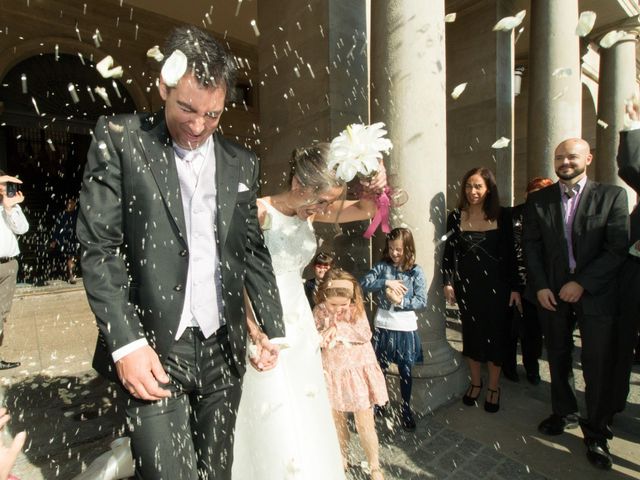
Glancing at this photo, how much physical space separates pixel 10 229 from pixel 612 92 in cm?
1382

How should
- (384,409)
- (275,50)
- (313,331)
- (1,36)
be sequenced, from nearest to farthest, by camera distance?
(313,331)
(384,409)
(275,50)
(1,36)

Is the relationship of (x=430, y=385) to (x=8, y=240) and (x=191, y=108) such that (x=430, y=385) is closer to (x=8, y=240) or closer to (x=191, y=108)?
(x=191, y=108)

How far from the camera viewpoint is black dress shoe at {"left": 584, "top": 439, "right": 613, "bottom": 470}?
2.88m

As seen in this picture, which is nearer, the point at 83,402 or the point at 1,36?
the point at 83,402

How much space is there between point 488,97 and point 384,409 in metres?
5.93

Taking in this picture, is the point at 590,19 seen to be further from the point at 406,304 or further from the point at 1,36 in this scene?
the point at 1,36

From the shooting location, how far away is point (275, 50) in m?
5.11

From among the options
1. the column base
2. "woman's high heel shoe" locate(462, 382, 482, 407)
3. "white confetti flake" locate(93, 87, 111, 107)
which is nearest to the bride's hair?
the column base

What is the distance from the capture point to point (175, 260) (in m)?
1.61

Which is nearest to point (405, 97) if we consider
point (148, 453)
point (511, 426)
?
point (511, 426)

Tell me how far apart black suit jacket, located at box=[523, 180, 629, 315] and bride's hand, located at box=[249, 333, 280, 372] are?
2.46 m

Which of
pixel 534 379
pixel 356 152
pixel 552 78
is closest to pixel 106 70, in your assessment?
pixel 356 152

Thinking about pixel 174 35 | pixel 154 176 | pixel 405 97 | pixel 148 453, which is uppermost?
pixel 405 97

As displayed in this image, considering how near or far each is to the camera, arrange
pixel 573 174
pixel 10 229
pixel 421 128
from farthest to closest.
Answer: pixel 10 229 → pixel 421 128 → pixel 573 174
